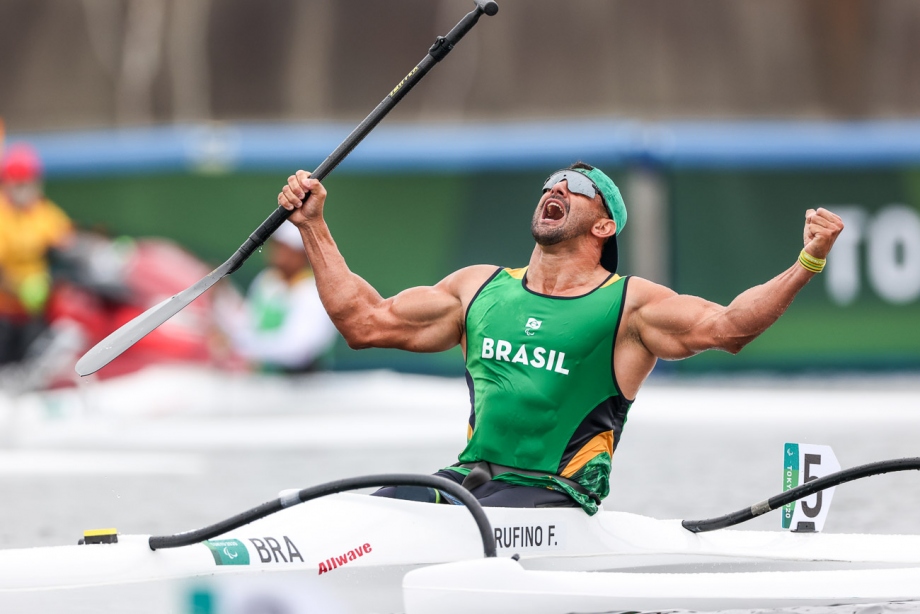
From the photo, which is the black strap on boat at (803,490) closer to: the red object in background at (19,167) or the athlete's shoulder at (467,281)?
the athlete's shoulder at (467,281)

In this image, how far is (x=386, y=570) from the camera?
518 centimetres

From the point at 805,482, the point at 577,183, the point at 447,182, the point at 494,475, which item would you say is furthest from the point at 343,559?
the point at 447,182

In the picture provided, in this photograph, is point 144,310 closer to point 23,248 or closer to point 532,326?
point 23,248

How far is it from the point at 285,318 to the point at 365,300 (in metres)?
7.75

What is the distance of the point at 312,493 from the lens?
4.97 metres

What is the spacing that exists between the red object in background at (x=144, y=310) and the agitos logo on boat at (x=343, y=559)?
786 cm

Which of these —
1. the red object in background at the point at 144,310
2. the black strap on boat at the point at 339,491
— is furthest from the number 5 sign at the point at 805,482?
the red object in background at the point at 144,310

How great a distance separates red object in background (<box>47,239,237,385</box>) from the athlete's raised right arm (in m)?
7.05

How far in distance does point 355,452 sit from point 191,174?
4.97 meters

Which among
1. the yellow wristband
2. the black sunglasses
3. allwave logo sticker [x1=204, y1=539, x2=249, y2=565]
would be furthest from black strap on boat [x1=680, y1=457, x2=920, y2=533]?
allwave logo sticker [x1=204, y1=539, x2=249, y2=565]

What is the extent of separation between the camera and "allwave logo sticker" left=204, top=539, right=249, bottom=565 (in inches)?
199

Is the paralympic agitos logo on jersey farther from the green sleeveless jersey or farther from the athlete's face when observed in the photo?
the athlete's face

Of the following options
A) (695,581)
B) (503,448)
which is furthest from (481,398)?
(695,581)

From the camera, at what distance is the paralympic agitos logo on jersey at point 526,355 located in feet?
18.4
